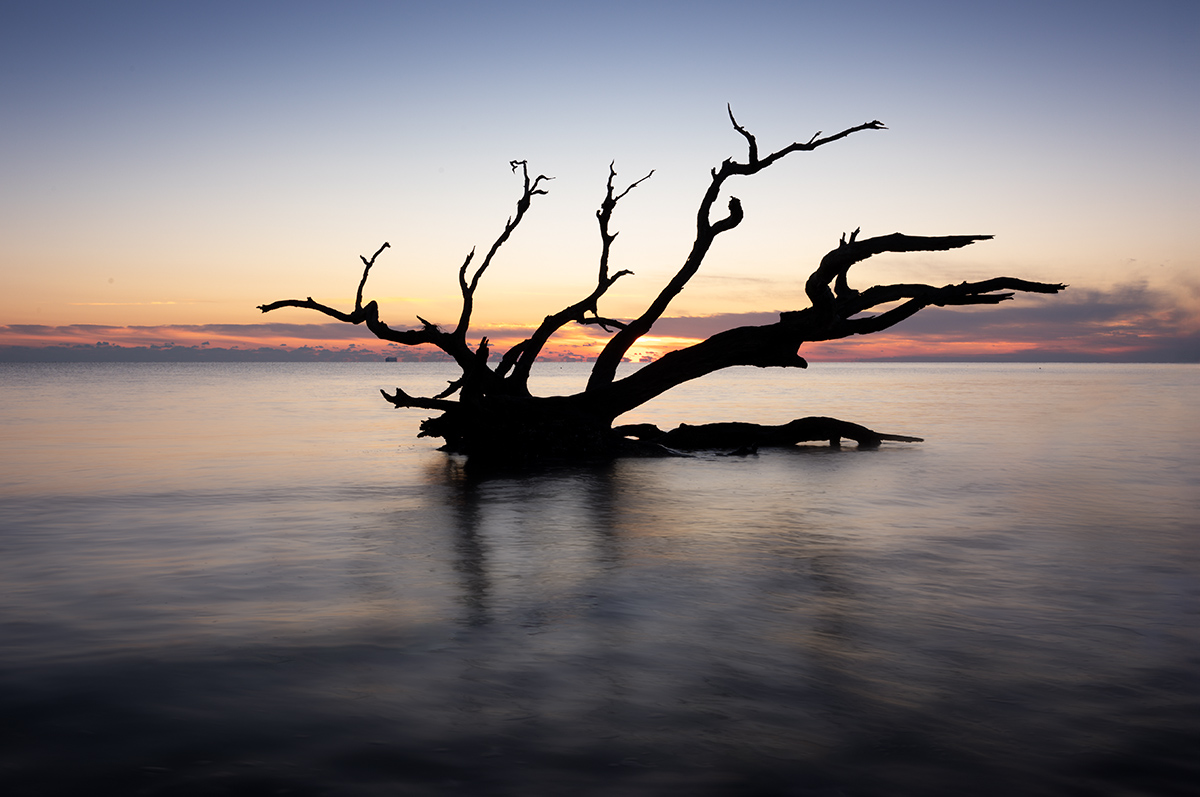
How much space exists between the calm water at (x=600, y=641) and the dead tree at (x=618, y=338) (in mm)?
4749

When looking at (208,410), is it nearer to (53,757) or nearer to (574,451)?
(574,451)

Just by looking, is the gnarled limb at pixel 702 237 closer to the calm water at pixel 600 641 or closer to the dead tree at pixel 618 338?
the dead tree at pixel 618 338

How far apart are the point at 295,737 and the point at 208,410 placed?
37538 mm

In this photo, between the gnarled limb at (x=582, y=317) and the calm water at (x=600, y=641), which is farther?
the gnarled limb at (x=582, y=317)

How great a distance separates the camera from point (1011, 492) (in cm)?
1446

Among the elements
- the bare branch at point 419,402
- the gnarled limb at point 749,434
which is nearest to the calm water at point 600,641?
the bare branch at point 419,402

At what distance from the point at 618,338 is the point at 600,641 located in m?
14.3

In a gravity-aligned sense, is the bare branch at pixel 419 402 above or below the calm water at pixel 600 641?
above

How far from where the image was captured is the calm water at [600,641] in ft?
13.6

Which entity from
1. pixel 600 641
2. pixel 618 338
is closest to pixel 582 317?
pixel 618 338

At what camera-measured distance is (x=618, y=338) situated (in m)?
20.1

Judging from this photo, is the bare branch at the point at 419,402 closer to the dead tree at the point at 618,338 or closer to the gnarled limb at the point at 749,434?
the dead tree at the point at 618,338

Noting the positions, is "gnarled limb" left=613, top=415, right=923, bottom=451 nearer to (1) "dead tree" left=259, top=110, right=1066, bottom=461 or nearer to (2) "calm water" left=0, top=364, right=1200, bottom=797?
(1) "dead tree" left=259, top=110, right=1066, bottom=461

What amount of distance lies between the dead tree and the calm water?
15.6 feet
